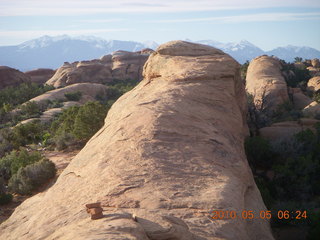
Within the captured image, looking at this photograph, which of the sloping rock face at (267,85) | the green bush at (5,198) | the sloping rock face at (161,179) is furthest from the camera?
the sloping rock face at (267,85)

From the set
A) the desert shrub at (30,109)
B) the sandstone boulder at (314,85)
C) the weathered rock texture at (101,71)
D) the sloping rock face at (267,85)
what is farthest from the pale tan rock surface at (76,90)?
the sandstone boulder at (314,85)

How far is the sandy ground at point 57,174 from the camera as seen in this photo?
9.37m

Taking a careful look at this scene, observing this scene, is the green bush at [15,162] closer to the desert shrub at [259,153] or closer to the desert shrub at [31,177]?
the desert shrub at [31,177]

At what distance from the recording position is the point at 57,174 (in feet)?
36.1

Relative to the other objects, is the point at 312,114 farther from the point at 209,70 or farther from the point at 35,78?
the point at 35,78

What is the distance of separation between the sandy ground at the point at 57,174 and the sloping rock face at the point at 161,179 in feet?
7.55

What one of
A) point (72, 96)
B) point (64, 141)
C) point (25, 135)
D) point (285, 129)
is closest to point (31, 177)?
point (64, 141)

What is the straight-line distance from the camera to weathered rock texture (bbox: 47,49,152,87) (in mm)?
50344

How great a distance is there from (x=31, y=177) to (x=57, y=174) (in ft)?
2.73

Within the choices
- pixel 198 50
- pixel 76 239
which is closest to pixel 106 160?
pixel 76 239

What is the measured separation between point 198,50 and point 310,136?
491 centimetres

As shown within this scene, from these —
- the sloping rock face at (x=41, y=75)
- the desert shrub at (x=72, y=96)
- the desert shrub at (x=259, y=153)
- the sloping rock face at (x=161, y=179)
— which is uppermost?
the sloping rock face at (x=161, y=179)

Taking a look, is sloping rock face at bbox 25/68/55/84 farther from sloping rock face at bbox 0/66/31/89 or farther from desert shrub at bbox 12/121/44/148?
desert shrub at bbox 12/121/44/148

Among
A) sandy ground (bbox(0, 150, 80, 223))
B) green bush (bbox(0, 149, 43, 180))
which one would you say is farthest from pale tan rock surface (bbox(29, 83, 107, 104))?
green bush (bbox(0, 149, 43, 180))
